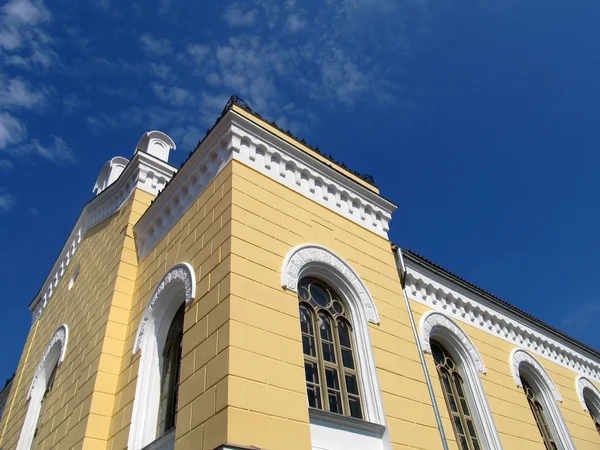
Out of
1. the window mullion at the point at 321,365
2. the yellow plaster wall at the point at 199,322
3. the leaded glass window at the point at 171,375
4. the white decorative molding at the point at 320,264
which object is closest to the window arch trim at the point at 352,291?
the white decorative molding at the point at 320,264

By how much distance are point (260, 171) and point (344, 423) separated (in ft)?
13.2

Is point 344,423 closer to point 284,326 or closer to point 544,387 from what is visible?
point 284,326

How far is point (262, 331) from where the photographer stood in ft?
20.7

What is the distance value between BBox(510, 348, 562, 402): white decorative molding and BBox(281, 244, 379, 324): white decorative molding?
17.3 ft

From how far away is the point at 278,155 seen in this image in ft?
28.2

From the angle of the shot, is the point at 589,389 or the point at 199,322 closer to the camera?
the point at 199,322

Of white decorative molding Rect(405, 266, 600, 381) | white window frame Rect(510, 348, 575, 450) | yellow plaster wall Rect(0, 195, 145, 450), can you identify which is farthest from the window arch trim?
white window frame Rect(510, 348, 575, 450)

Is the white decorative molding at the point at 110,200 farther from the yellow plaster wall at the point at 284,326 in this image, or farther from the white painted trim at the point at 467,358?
the white painted trim at the point at 467,358

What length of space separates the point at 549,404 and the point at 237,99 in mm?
10035

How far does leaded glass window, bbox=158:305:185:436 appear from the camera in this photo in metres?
7.24

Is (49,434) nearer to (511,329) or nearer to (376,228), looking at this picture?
→ (376,228)

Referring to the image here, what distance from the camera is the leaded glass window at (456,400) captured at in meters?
9.11

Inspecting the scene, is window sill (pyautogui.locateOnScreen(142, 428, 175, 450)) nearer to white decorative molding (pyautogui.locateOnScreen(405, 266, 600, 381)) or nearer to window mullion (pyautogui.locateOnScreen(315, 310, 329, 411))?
window mullion (pyautogui.locateOnScreen(315, 310, 329, 411))

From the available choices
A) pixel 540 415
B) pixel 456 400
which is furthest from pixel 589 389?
pixel 456 400
